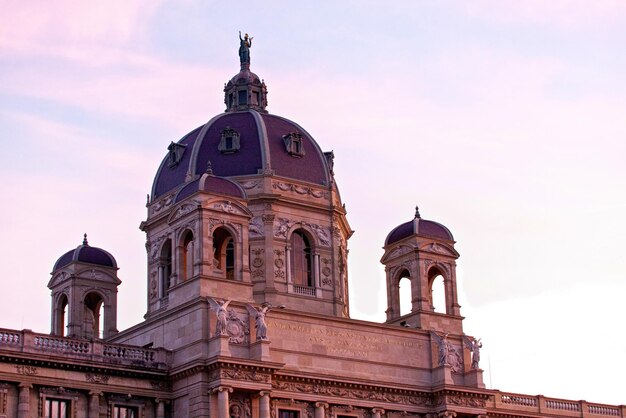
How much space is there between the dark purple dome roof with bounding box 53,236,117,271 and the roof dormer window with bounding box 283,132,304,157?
13.3 meters

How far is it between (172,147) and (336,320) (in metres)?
18.8

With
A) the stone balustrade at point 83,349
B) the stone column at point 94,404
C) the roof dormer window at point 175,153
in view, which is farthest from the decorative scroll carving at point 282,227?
the stone column at point 94,404

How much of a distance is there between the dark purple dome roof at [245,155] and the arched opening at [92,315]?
27.6 feet

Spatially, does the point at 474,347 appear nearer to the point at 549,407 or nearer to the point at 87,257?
the point at 549,407

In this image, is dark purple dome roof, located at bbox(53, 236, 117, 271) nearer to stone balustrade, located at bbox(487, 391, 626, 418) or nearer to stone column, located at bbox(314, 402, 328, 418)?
stone column, located at bbox(314, 402, 328, 418)

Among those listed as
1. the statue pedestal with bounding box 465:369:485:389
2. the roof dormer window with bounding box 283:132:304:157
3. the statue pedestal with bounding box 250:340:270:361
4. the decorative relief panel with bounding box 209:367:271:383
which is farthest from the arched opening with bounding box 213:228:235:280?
the statue pedestal with bounding box 465:369:485:389

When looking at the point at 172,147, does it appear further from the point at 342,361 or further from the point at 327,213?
the point at 342,361

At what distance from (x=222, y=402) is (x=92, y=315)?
1719 centimetres

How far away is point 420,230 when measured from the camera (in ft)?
257

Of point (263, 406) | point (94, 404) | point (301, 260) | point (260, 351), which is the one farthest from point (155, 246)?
point (94, 404)

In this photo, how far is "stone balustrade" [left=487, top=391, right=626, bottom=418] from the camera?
262 feet

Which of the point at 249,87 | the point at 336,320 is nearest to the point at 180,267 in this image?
the point at 336,320

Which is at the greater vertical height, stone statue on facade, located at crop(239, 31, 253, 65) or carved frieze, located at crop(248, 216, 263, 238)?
stone statue on facade, located at crop(239, 31, 253, 65)

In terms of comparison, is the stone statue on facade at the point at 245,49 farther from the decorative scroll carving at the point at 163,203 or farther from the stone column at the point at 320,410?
the stone column at the point at 320,410
